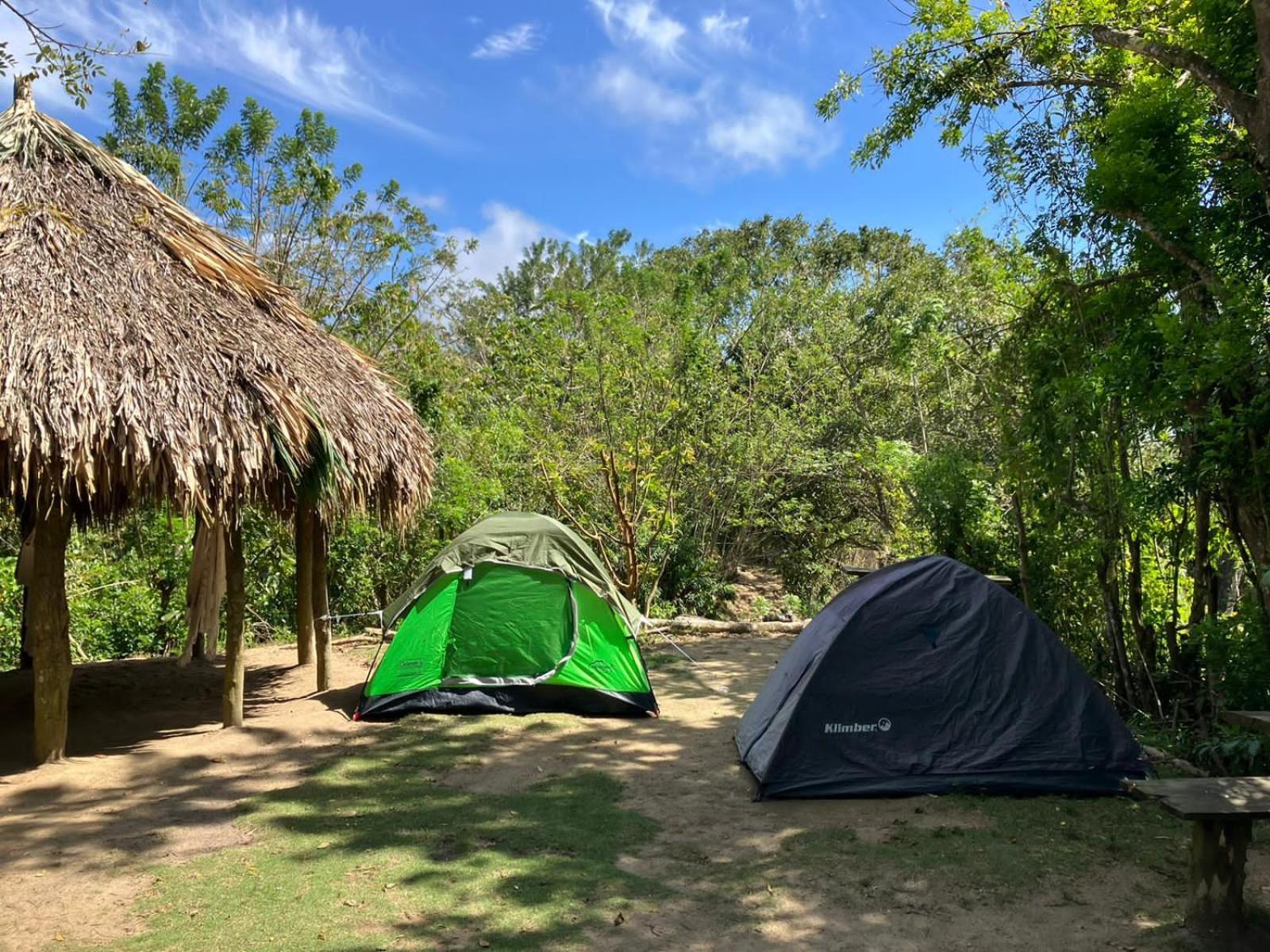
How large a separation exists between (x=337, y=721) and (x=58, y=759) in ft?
6.25

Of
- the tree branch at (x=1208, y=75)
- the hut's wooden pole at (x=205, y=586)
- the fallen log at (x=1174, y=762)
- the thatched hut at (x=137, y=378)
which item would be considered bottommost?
the fallen log at (x=1174, y=762)

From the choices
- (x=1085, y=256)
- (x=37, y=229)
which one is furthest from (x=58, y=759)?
(x=1085, y=256)

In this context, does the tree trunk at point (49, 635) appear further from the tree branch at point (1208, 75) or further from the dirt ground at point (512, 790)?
the tree branch at point (1208, 75)

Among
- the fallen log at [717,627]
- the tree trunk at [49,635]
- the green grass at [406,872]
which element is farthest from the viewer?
the fallen log at [717,627]

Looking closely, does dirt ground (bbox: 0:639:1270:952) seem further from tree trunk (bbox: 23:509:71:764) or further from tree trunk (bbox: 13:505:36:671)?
tree trunk (bbox: 13:505:36:671)

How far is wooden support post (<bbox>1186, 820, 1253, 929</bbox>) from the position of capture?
3.69 metres

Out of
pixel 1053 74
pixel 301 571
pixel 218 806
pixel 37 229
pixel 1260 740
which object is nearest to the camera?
pixel 1260 740

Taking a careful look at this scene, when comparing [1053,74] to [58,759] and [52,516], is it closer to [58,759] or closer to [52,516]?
[52,516]

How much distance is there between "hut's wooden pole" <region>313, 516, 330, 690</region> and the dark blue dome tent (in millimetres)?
4525

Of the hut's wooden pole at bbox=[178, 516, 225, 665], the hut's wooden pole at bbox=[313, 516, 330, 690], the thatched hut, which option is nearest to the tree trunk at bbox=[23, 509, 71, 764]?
the thatched hut

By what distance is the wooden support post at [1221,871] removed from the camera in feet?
12.1

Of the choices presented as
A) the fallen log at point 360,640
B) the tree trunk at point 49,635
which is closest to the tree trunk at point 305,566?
the tree trunk at point 49,635

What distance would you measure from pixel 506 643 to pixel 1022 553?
423 cm

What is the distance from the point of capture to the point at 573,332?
12.4 m
